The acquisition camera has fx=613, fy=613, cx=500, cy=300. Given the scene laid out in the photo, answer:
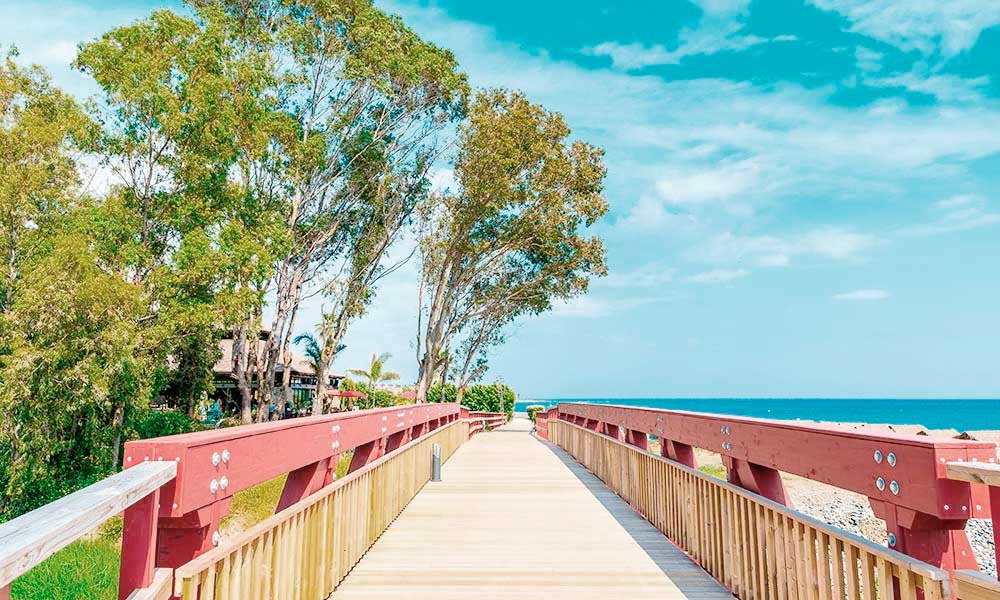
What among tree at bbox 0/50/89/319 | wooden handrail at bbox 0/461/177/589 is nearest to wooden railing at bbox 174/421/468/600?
wooden handrail at bbox 0/461/177/589

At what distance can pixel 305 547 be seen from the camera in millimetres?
3158

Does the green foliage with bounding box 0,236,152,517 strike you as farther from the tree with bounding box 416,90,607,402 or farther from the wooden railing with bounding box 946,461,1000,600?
the wooden railing with bounding box 946,461,1000,600

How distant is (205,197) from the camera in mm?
17250

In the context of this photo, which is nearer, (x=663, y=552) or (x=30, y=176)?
(x=663, y=552)

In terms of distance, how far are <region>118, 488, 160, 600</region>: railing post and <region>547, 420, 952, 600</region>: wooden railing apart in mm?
2430

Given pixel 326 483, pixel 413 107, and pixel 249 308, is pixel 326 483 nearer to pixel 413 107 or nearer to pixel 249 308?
pixel 249 308

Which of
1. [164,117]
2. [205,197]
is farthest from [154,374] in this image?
[164,117]

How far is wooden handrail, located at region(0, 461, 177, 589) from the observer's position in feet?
3.41

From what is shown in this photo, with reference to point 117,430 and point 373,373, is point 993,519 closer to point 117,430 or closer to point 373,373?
point 117,430

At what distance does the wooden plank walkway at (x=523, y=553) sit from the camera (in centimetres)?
379

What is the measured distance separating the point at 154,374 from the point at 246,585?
16943mm

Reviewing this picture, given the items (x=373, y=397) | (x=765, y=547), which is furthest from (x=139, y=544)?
(x=373, y=397)

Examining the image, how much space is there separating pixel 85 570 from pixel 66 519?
12.8 metres

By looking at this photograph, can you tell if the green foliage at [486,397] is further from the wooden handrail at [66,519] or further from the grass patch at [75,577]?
the wooden handrail at [66,519]
